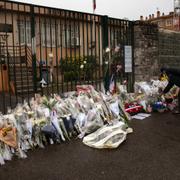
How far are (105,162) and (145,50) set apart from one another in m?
4.70

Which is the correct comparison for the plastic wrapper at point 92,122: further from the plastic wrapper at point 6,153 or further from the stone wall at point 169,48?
the stone wall at point 169,48

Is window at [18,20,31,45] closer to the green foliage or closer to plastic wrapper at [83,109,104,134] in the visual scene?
the green foliage

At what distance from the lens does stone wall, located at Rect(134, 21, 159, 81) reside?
23.8ft

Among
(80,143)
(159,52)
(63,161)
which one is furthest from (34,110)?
(159,52)

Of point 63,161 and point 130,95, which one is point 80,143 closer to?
point 63,161

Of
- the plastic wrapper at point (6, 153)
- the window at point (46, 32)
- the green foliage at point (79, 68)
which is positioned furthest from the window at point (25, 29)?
the plastic wrapper at point (6, 153)

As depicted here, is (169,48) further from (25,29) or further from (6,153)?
(6,153)

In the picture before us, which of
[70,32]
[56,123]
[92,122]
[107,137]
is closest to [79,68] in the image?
[70,32]

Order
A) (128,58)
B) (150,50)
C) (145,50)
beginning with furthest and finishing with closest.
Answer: (150,50) < (145,50) < (128,58)

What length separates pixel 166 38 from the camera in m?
8.42

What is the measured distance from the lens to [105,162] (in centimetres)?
337

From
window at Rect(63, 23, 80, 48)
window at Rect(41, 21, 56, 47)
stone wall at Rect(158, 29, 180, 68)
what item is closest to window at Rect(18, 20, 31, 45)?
window at Rect(41, 21, 56, 47)

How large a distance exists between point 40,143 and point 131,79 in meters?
3.86

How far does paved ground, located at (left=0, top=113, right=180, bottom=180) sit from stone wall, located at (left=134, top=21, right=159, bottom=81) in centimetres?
320
